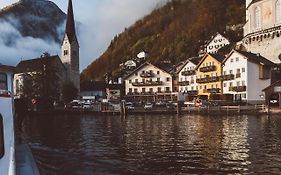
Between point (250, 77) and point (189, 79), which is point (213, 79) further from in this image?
point (250, 77)

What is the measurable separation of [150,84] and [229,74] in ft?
96.1

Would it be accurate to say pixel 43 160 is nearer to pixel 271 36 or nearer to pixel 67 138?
pixel 67 138

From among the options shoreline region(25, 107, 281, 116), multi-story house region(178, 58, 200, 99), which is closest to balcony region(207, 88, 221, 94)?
multi-story house region(178, 58, 200, 99)

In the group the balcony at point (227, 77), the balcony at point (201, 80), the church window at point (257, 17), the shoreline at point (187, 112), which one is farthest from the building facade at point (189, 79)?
the shoreline at point (187, 112)

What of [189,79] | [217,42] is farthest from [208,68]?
[217,42]

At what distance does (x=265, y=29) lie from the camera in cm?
10350

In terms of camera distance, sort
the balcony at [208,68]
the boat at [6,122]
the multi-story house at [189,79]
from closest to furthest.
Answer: the boat at [6,122] → the balcony at [208,68] → the multi-story house at [189,79]

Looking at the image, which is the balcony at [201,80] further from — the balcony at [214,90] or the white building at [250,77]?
the white building at [250,77]

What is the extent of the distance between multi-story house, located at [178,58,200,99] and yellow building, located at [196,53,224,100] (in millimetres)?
1858

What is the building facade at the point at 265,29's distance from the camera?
328 ft

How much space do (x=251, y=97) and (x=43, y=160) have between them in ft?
220

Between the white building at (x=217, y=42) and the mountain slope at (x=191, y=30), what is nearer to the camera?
the white building at (x=217, y=42)

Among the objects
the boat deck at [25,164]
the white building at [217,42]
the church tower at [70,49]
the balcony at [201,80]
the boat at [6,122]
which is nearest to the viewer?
the boat at [6,122]

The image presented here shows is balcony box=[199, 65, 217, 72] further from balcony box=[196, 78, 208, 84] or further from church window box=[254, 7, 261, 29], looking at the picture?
church window box=[254, 7, 261, 29]
